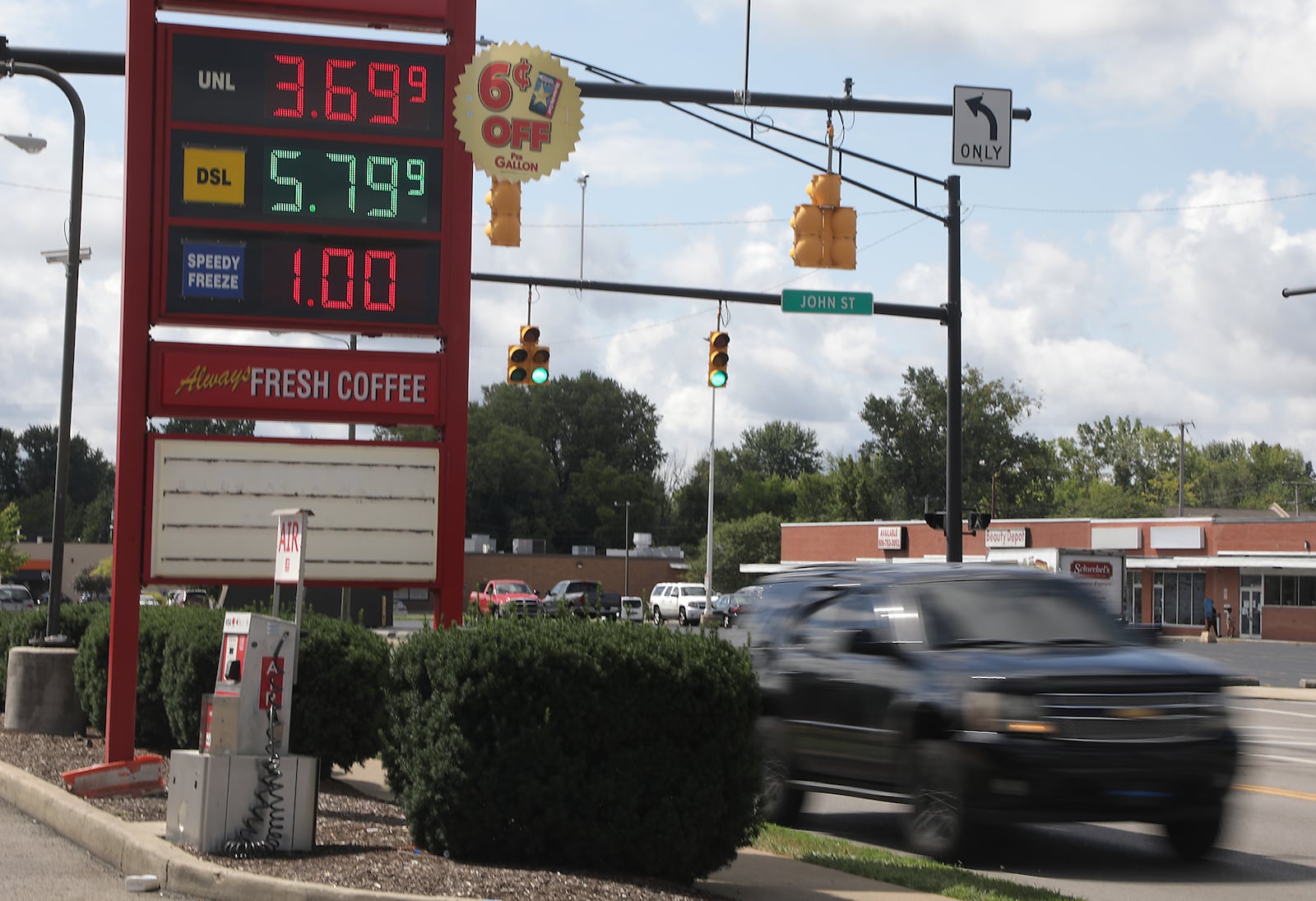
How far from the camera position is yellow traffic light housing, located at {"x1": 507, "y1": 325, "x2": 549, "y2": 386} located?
2448 centimetres

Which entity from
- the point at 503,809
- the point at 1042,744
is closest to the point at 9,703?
the point at 503,809

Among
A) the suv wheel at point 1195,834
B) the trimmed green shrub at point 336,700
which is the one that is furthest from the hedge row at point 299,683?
the suv wheel at point 1195,834

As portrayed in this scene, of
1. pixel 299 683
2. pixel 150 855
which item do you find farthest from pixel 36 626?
pixel 150 855

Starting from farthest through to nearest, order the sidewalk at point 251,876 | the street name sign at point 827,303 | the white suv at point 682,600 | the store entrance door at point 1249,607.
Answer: the white suv at point 682,600, the store entrance door at point 1249,607, the street name sign at point 827,303, the sidewalk at point 251,876

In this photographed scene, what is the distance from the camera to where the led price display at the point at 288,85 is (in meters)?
11.9

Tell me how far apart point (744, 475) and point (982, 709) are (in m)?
138

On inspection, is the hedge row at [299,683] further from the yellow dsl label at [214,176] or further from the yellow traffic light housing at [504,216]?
the yellow traffic light housing at [504,216]

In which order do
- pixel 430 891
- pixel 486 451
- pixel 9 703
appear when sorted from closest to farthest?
pixel 430 891, pixel 9 703, pixel 486 451

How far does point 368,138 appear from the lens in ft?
39.2

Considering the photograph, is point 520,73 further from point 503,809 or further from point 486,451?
point 486,451

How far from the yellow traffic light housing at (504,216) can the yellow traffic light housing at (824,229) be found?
11.4ft

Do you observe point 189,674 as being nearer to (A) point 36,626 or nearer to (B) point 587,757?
(B) point 587,757

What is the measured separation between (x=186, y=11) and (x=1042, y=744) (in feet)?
27.8

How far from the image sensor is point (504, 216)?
17.4m
